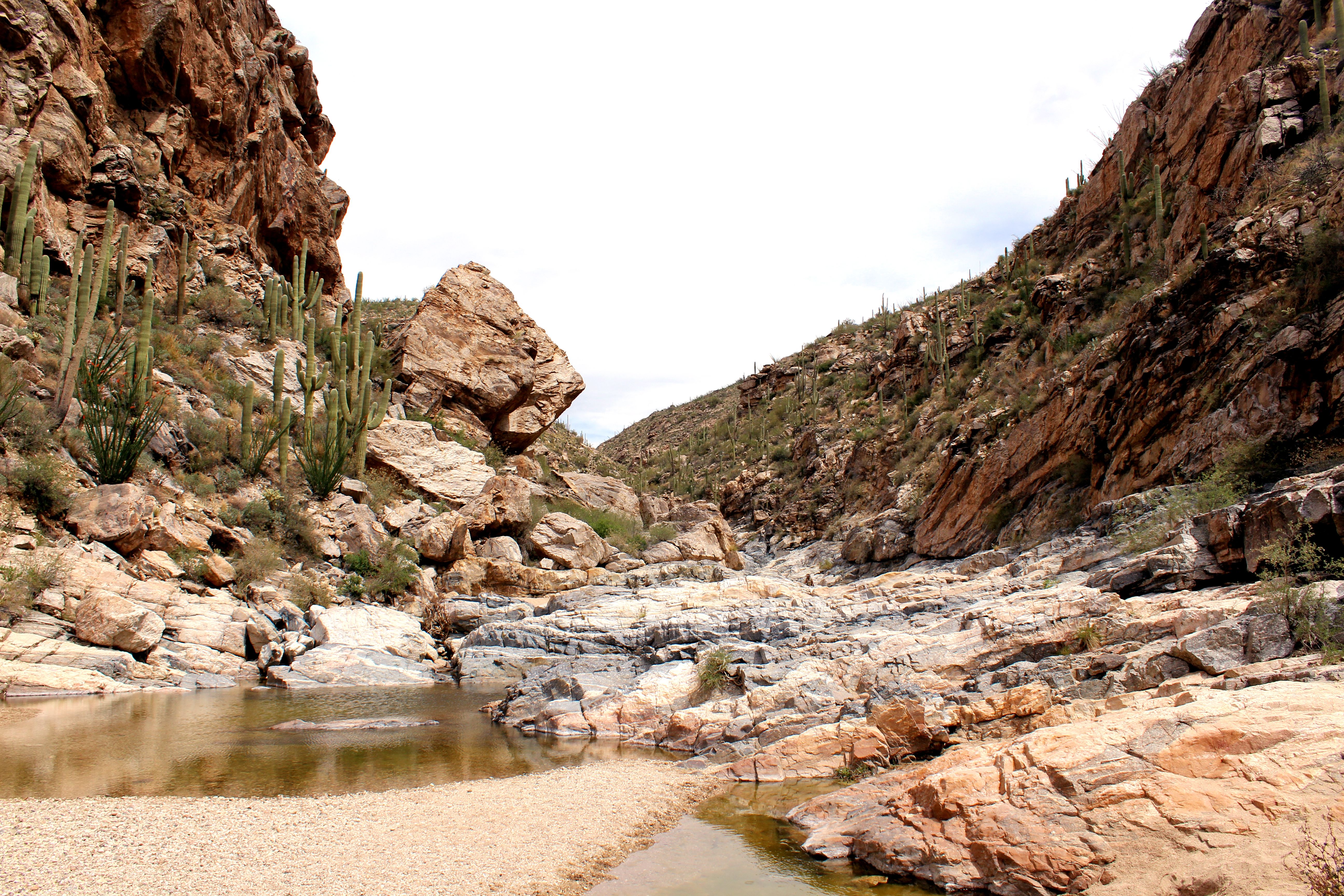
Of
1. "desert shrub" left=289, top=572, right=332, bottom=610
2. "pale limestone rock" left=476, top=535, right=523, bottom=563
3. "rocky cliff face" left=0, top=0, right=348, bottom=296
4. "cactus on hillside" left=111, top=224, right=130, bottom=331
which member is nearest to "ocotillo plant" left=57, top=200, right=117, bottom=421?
"cactus on hillside" left=111, top=224, right=130, bottom=331

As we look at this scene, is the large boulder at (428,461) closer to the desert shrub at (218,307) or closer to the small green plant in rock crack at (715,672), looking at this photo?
the desert shrub at (218,307)

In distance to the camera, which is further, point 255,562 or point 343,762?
point 255,562

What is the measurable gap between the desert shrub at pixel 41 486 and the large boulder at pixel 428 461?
393 inches

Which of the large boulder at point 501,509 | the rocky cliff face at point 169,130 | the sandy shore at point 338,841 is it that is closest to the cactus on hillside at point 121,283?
the rocky cliff face at point 169,130

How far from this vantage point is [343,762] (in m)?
7.93

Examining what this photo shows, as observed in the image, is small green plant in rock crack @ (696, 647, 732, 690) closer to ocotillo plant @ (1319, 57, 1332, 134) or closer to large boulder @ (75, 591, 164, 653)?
large boulder @ (75, 591, 164, 653)

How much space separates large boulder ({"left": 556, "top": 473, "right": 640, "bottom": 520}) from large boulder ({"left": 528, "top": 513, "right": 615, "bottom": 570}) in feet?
18.4

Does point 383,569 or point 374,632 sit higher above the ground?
point 383,569

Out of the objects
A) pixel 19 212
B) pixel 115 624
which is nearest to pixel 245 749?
pixel 115 624

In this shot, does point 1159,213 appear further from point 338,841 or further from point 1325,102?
point 338,841

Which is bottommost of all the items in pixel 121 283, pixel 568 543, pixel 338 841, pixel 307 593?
pixel 338 841

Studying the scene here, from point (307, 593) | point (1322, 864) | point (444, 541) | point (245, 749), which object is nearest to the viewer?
point (1322, 864)

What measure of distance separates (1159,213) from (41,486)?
2775 cm

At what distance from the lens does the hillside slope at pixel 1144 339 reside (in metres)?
12.6
